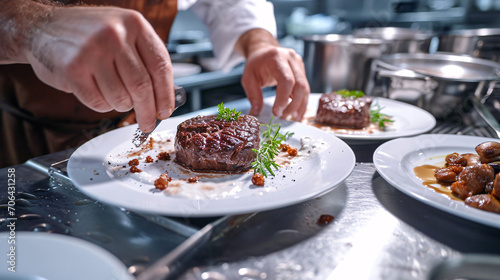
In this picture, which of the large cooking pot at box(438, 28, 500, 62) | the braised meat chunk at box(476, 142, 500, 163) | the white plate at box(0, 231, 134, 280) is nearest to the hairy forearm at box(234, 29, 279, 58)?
the braised meat chunk at box(476, 142, 500, 163)

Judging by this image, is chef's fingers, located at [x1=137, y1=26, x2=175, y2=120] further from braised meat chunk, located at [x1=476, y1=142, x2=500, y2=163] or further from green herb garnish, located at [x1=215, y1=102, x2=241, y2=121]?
braised meat chunk, located at [x1=476, y1=142, x2=500, y2=163]

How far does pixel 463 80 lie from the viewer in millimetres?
2045

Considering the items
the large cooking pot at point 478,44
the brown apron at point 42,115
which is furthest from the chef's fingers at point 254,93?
the large cooking pot at point 478,44

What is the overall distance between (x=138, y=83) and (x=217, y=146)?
417 millimetres

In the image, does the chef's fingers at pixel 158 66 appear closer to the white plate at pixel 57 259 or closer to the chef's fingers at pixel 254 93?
the white plate at pixel 57 259

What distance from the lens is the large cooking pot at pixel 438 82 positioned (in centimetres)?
208

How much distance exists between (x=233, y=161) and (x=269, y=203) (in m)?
0.49

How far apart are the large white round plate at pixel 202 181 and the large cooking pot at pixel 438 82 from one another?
0.99 meters

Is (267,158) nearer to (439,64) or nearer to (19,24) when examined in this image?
(19,24)

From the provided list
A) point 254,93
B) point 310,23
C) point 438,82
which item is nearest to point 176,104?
point 254,93

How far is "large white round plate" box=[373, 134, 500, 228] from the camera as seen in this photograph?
101 centimetres

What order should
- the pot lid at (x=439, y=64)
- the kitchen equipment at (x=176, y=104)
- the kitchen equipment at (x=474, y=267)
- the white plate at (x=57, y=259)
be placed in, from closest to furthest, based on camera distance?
the kitchen equipment at (x=474, y=267) → the white plate at (x=57, y=259) → the kitchen equipment at (x=176, y=104) → the pot lid at (x=439, y=64)

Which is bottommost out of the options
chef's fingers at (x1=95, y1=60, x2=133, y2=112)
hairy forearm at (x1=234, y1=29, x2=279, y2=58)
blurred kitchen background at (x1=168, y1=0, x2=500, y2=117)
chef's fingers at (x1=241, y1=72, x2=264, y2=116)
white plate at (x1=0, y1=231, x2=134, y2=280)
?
blurred kitchen background at (x1=168, y1=0, x2=500, y2=117)

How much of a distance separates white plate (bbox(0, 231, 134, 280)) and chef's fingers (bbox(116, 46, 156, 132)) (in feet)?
1.67
